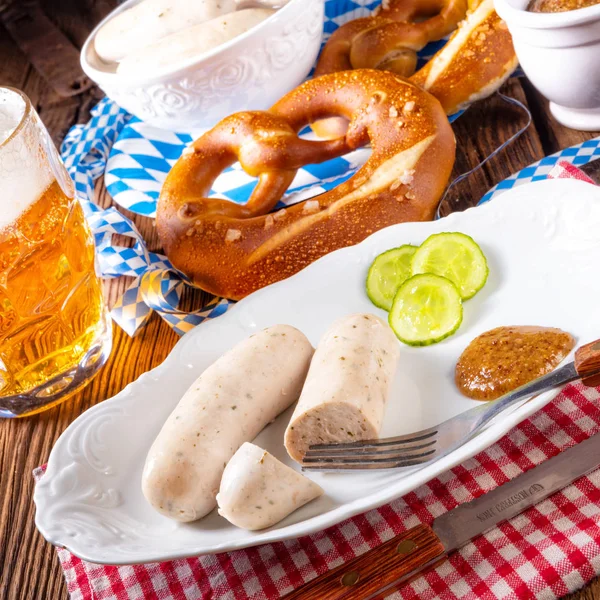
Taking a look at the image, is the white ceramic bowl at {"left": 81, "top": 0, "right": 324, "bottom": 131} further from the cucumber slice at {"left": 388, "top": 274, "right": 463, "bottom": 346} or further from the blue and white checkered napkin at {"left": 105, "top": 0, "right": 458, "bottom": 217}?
the cucumber slice at {"left": 388, "top": 274, "right": 463, "bottom": 346}

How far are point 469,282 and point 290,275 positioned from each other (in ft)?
1.65

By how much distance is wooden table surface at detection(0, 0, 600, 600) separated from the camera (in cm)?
161

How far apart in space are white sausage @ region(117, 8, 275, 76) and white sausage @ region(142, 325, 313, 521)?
1.12 metres

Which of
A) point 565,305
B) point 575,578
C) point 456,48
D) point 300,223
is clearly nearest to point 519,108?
point 456,48

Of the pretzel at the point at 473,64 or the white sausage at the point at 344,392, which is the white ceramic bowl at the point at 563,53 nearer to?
the pretzel at the point at 473,64

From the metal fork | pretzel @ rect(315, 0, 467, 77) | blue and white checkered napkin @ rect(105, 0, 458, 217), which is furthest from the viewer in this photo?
pretzel @ rect(315, 0, 467, 77)

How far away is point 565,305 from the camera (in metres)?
1.67

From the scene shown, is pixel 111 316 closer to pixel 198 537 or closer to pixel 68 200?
pixel 68 200

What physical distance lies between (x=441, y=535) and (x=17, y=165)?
1.11 m

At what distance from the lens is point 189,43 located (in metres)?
2.44

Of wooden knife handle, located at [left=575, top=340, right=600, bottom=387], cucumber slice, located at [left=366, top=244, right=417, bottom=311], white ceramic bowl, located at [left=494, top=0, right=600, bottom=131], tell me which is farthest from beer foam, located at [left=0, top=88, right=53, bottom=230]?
white ceramic bowl, located at [left=494, top=0, right=600, bottom=131]

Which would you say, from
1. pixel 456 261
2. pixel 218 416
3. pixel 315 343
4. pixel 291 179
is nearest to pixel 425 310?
pixel 456 261

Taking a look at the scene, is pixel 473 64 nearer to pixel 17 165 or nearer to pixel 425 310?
pixel 425 310

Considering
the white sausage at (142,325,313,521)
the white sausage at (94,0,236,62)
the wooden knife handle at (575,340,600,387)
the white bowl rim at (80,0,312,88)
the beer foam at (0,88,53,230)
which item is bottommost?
the wooden knife handle at (575,340,600,387)
